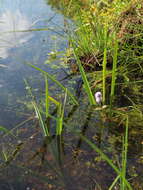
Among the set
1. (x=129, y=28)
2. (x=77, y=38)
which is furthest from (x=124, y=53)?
(x=77, y=38)

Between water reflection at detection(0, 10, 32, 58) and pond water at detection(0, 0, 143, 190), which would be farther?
water reflection at detection(0, 10, 32, 58)

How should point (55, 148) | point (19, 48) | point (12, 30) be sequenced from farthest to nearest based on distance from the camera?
point (12, 30)
point (19, 48)
point (55, 148)

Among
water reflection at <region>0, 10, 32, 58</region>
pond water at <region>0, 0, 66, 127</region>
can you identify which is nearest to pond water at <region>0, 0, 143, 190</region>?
pond water at <region>0, 0, 66, 127</region>

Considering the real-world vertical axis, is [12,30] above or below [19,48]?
above

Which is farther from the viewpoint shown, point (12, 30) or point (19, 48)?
point (12, 30)

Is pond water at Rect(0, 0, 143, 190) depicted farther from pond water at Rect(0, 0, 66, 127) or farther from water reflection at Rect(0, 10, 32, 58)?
water reflection at Rect(0, 10, 32, 58)

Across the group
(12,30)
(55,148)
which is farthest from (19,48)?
(55,148)

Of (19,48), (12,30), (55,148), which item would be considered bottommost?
(55,148)

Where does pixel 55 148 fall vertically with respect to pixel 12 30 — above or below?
below

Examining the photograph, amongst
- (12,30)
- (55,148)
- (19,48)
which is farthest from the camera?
(12,30)

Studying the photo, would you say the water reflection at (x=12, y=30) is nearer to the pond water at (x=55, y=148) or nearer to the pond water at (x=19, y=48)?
the pond water at (x=19, y=48)

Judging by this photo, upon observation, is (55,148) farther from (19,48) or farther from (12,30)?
(12,30)

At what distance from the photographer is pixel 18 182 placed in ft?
3.50

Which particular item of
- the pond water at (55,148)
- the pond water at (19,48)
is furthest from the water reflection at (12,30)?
the pond water at (55,148)
